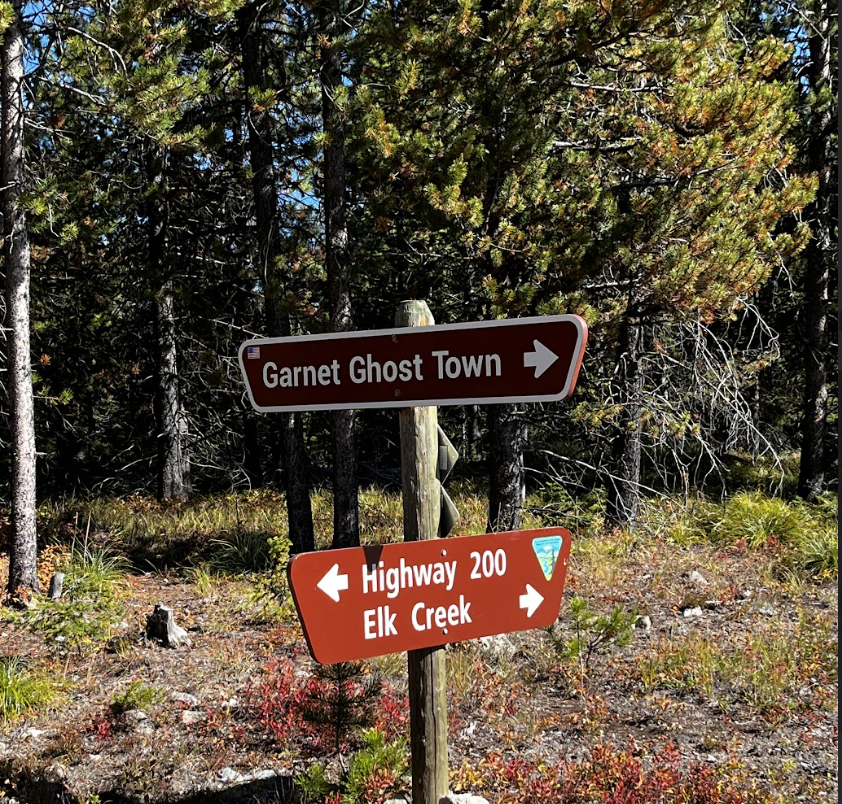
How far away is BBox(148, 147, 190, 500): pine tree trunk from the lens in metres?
12.8

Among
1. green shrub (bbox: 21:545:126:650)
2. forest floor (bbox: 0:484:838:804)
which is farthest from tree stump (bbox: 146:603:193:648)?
green shrub (bbox: 21:545:126:650)

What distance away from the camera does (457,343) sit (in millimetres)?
3088

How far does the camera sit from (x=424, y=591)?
314 cm

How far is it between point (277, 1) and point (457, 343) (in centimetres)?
762

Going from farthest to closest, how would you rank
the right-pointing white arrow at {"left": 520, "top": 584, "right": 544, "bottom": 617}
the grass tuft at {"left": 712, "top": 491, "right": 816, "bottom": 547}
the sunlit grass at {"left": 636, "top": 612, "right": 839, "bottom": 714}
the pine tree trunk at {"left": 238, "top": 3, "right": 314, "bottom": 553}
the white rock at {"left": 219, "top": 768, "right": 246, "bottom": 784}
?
the grass tuft at {"left": 712, "top": 491, "right": 816, "bottom": 547} < the pine tree trunk at {"left": 238, "top": 3, "right": 314, "bottom": 553} < the sunlit grass at {"left": 636, "top": 612, "right": 839, "bottom": 714} < the white rock at {"left": 219, "top": 768, "right": 246, "bottom": 784} < the right-pointing white arrow at {"left": 520, "top": 584, "right": 544, "bottom": 617}

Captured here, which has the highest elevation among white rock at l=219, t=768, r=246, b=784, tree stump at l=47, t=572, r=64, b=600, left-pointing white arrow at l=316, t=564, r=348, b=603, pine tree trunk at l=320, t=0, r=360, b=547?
pine tree trunk at l=320, t=0, r=360, b=547

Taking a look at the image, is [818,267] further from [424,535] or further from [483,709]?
[424,535]

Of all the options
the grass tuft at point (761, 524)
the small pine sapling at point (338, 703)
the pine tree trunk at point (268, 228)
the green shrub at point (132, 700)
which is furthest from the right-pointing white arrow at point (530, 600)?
the grass tuft at point (761, 524)

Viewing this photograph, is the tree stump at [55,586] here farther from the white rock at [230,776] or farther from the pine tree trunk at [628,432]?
the pine tree trunk at [628,432]

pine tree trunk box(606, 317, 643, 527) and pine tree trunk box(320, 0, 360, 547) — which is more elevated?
pine tree trunk box(320, 0, 360, 547)

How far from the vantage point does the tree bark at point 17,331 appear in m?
8.41

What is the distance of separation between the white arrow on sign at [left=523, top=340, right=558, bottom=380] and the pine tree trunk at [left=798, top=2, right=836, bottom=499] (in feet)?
37.8

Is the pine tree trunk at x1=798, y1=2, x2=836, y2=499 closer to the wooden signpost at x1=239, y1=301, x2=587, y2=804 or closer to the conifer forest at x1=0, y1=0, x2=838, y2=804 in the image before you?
the conifer forest at x1=0, y1=0, x2=838, y2=804

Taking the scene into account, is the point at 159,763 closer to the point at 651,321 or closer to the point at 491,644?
the point at 491,644
